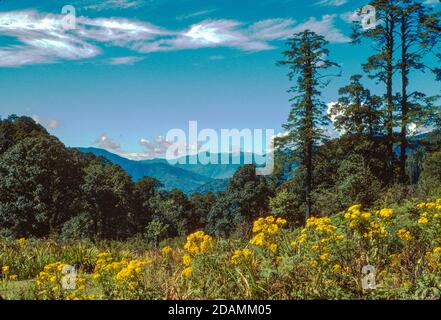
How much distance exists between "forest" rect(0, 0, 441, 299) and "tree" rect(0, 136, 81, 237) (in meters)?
0.10

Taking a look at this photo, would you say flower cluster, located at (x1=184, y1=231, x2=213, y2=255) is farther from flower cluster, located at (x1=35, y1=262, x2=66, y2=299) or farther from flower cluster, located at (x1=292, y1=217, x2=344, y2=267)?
flower cluster, located at (x1=35, y1=262, x2=66, y2=299)

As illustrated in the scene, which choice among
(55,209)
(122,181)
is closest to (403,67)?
(55,209)

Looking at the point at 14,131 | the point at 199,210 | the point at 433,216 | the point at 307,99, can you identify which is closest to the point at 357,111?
the point at 307,99

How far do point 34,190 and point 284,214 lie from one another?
60.7 ft

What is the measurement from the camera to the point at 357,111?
2417 cm

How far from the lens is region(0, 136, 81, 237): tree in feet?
105

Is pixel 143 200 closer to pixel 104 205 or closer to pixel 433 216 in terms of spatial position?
pixel 104 205

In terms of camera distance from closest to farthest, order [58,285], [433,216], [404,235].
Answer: [58,285] → [404,235] → [433,216]

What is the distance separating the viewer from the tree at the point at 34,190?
32.0 m

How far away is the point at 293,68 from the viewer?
2383cm

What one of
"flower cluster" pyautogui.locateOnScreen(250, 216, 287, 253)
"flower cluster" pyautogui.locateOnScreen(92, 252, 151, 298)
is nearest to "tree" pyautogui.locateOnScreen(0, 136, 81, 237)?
"flower cluster" pyautogui.locateOnScreen(92, 252, 151, 298)

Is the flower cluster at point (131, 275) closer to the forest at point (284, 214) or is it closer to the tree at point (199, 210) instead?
the forest at point (284, 214)

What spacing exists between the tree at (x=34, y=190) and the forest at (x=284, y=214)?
0.10 m
